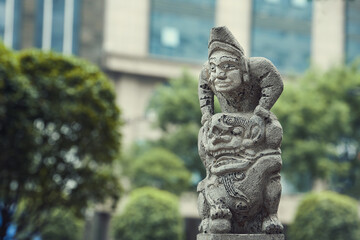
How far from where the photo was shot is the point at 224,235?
8586 millimetres

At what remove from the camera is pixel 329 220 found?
79.5 feet

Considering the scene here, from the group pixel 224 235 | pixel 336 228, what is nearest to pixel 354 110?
pixel 336 228

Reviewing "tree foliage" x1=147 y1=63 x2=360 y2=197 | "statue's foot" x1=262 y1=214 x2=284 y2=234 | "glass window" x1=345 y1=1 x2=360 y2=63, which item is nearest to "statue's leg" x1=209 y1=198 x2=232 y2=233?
"statue's foot" x1=262 y1=214 x2=284 y2=234

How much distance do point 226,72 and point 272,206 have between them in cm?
187

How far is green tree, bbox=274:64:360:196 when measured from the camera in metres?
31.7

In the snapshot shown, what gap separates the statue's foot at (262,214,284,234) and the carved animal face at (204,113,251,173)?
2.62 ft

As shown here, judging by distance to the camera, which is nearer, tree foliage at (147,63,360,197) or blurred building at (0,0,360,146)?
tree foliage at (147,63,360,197)

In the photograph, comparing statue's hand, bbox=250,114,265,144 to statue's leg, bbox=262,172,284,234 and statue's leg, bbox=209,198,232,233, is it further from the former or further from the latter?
statue's leg, bbox=209,198,232,233

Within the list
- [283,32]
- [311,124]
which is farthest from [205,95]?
[283,32]

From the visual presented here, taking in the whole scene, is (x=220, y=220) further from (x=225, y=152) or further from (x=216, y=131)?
(x=216, y=131)

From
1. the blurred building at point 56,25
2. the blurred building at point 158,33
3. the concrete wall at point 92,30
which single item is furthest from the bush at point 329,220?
the concrete wall at point 92,30

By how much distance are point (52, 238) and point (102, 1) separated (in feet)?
55.9

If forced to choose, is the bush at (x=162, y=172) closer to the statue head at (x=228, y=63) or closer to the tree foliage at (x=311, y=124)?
the tree foliage at (x=311, y=124)

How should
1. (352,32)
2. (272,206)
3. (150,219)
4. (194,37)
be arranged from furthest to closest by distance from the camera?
(352,32)
(194,37)
(150,219)
(272,206)
